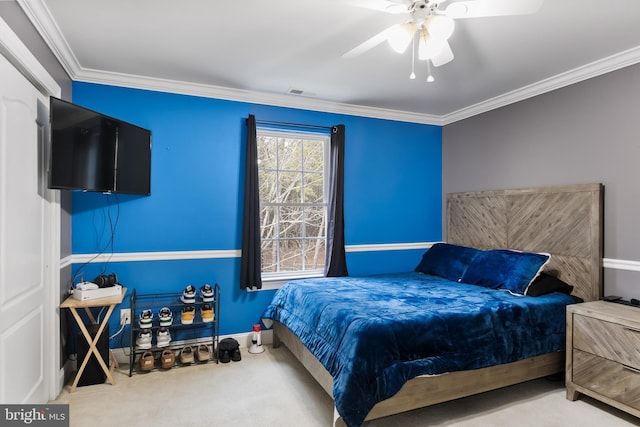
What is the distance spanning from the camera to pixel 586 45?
2615 millimetres

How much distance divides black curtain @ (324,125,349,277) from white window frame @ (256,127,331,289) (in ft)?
0.39

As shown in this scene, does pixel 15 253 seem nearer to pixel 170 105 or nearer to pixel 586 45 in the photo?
pixel 170 105

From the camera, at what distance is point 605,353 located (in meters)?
2.41

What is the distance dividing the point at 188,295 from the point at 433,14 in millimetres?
2860

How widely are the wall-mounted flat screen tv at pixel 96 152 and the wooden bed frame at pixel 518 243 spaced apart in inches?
74.3

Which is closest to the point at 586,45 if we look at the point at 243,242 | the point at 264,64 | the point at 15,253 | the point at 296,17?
the point at 296,17

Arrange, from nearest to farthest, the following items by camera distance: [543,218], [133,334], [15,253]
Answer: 1. [15,253]
2. [133,334]
3. [543,218]

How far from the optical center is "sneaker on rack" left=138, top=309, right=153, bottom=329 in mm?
3037

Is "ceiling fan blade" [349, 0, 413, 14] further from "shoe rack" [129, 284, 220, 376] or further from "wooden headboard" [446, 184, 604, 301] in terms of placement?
"shoe rack" [129, 284, 220, 376]

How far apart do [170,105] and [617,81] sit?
380 cm

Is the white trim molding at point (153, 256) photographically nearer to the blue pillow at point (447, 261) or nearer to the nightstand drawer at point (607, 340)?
the blue pillow at point (447, 261)

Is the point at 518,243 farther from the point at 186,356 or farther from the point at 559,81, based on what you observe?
the point at 186,356

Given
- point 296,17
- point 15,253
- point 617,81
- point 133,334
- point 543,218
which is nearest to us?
point 15,253


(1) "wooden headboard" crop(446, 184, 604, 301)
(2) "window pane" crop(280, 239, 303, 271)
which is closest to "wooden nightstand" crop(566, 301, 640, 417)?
(1) "wooden headboard" crop(446, 184, 604, 301)
